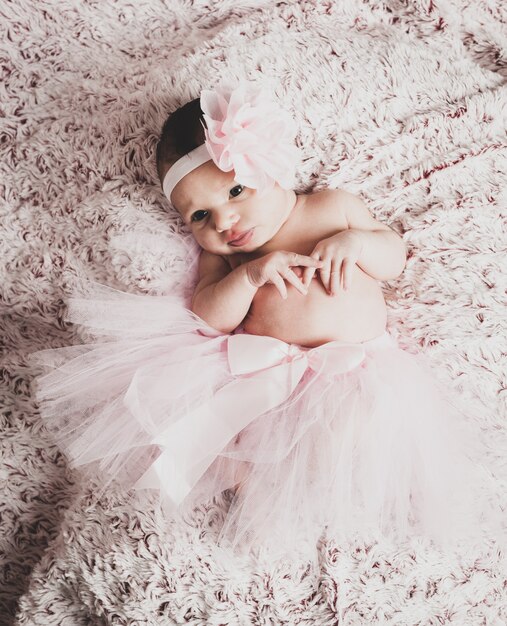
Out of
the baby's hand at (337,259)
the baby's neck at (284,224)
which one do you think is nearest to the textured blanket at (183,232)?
the baby's neck at (284,224)

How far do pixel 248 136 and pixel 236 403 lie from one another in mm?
525

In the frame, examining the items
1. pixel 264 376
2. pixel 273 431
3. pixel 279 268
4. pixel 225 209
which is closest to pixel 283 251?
pixel 279 268

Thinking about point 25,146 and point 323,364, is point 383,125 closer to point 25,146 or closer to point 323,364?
point 323,364

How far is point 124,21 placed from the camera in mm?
1558

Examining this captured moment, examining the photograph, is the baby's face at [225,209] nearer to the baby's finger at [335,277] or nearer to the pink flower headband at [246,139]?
the pink flower headband at [246,139]

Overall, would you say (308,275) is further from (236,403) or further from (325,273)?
(236,403)

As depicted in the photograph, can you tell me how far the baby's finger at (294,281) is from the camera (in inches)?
52.0

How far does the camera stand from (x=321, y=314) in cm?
135

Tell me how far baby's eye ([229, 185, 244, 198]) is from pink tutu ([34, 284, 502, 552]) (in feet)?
0.98

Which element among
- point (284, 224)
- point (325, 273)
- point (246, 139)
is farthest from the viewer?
point (284, 224)

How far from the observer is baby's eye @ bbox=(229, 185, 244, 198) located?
1330 millimetres

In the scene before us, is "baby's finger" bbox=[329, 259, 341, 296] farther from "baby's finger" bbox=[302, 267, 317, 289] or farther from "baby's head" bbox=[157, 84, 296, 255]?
"baby's head" bbox=[157, 84, 296, 255]

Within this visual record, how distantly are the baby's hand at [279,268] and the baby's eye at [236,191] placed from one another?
14 cm

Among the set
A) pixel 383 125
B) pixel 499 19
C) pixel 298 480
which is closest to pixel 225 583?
pixel 298 480
